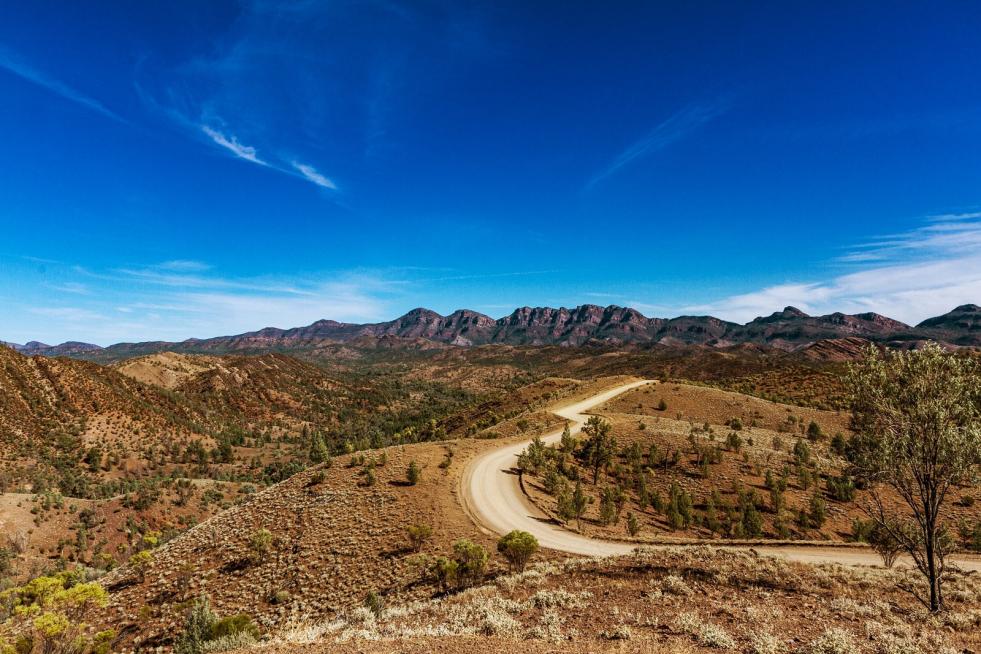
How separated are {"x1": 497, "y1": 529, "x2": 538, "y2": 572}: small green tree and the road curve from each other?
363 centimetres

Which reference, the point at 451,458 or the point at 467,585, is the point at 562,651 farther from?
the point at 451,458

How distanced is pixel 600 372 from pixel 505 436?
428 feet

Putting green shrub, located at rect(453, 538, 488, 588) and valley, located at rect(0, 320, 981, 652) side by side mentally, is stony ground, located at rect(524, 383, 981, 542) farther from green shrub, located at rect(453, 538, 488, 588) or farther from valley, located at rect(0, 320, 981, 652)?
green shrub, located at rect(453, 538, 488, 588)

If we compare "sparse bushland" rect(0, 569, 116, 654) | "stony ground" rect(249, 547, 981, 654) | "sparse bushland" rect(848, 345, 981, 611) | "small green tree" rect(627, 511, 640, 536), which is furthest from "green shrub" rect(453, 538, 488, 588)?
"sparse bushland" rect(848, 345, 981, 611)

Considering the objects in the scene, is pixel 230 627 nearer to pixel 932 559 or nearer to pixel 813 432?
pixel 932 559

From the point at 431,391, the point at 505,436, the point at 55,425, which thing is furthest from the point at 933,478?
the point at 431,391

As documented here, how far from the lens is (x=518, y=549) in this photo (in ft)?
64.3

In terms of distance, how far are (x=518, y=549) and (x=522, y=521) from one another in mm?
7053

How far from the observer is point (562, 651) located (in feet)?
34.6

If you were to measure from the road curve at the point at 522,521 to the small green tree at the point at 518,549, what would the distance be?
3632 millimetres

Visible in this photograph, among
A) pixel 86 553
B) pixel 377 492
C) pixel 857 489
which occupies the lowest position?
pixel 86 553

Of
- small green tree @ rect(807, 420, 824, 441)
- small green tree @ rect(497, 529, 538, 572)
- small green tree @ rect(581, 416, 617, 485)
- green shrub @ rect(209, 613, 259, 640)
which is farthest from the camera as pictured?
small green tree @ rect(807, 420, 824, 441)

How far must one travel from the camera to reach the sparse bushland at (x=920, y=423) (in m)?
11.9

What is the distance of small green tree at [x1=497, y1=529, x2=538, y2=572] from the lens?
1962 cm
